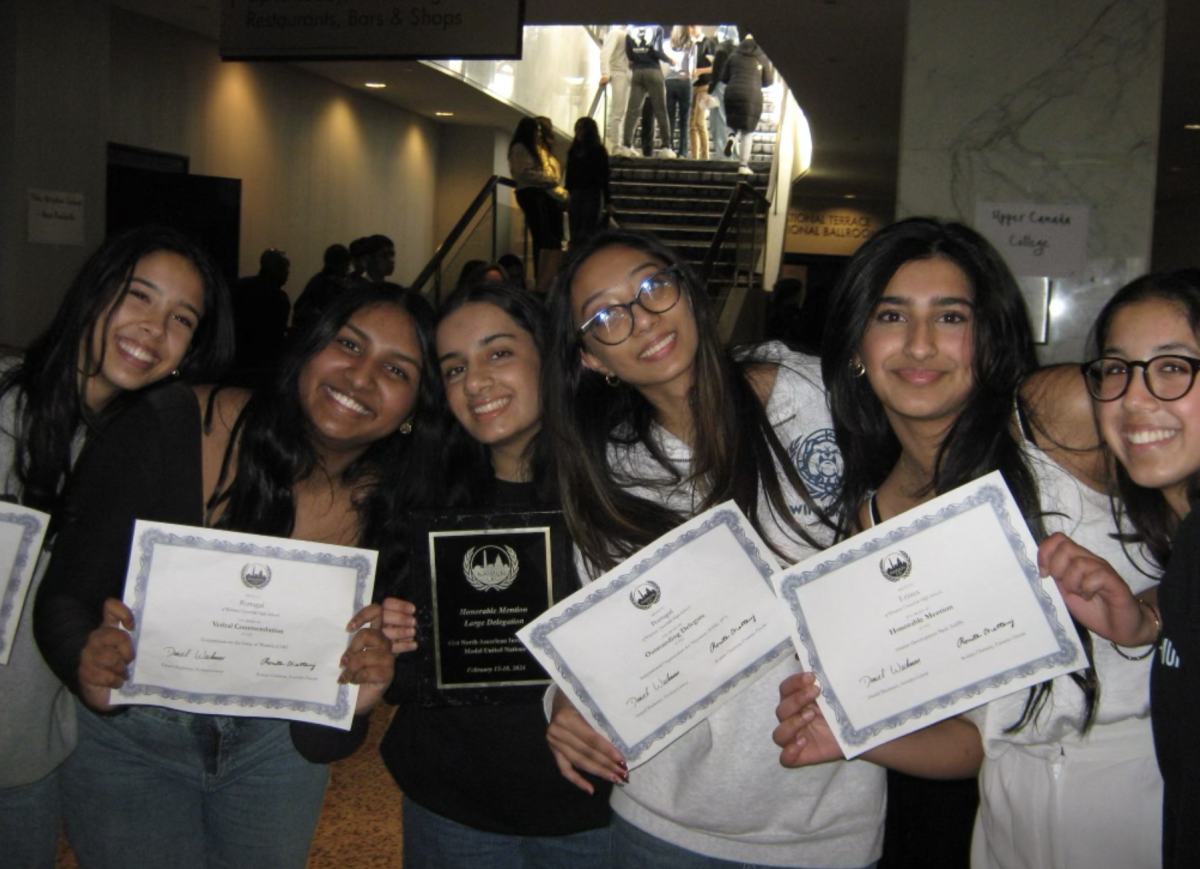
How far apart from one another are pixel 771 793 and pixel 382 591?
0.86 metres

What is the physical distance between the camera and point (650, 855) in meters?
1.84

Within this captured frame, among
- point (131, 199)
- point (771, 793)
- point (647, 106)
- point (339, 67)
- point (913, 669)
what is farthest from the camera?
point (647, 106)

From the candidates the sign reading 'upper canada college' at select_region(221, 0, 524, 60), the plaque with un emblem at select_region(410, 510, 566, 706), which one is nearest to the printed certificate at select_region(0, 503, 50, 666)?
the plaque with un emblem at select_region(410, 510, 566, 706)

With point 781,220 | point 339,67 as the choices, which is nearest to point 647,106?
point 781,220

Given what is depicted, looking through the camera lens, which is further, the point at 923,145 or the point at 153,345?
the point at 923,145

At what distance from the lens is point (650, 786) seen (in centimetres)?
185

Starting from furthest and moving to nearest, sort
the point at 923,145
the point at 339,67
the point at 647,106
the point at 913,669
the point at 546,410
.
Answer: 1. the point at 647,106
2. the point at 339,67
3. the point at 923,145
4. the point at 546,410
5. the point at 913,669

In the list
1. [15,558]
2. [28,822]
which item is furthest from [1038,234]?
[28,822]

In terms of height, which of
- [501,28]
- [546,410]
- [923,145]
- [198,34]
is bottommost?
[546,410]

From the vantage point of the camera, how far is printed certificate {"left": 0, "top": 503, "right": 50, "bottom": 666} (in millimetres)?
1949

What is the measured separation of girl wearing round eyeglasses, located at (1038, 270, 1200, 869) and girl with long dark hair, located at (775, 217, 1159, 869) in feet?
0.29

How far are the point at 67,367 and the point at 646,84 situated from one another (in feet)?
43.9

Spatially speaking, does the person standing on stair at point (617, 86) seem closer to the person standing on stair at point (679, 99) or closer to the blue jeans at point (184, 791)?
the person standing on stair at point (679, 99)

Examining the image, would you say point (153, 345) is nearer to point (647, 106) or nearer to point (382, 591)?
point (382, 591)
